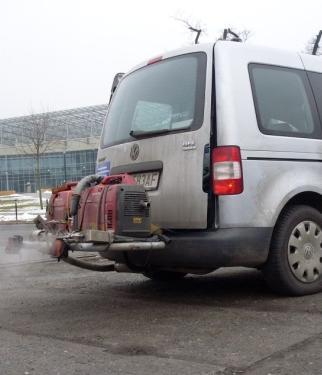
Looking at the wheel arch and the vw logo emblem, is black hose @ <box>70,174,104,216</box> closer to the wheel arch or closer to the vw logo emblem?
the vw logo emblem

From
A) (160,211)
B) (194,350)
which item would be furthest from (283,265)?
(194,350)

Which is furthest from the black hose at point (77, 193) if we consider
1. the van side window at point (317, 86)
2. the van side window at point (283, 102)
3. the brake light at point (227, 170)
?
the van side window at point (317, 86)

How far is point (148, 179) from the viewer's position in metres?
5.18

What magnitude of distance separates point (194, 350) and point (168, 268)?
4.79ft

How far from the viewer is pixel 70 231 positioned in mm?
4922

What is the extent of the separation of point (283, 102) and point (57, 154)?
268 feet

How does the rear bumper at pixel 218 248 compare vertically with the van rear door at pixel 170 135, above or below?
below

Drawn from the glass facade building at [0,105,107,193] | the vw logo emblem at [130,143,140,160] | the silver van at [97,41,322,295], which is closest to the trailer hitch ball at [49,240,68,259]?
the silver van at [97,41,322,295]

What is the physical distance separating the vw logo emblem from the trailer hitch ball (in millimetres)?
1162

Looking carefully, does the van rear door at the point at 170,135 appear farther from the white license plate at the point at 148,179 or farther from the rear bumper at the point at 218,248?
the rear bumper at the point at 218,248

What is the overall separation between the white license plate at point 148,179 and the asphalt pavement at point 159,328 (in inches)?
42.3

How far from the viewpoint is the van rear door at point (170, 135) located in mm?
4793

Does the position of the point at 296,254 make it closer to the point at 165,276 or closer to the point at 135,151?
the point at 135,151

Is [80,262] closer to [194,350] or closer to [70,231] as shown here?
[70,231]
